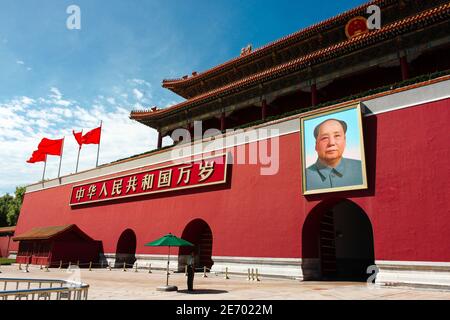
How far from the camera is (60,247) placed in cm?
2186

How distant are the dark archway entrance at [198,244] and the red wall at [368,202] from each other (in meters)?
0.54

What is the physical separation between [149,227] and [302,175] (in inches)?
402

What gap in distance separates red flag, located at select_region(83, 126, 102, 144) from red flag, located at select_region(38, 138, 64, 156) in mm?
3211

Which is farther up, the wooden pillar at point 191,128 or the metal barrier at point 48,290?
the wooden pillar at point 191,128

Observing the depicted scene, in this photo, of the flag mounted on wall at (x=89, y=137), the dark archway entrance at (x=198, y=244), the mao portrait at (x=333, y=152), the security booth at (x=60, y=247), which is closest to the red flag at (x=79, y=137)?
the flag mounted on wall at (x=89, y=137)

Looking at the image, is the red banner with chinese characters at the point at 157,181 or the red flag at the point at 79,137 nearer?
the red banner with chinese characters at the point at 157,181

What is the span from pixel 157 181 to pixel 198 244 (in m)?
4.45

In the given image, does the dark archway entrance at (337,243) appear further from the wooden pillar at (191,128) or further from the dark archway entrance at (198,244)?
the wooden pillar at (191,128)

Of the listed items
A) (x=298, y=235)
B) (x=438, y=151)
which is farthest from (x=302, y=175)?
(x=438, y=151)

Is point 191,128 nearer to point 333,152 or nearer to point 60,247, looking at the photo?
point 60,247

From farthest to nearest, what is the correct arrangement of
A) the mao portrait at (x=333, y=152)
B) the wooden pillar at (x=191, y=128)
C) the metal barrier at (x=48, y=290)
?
the wooden pillar at (x=191, y=128), the mao portrait at (x=333, y=152), the metal barrier at (x=48, y=290)

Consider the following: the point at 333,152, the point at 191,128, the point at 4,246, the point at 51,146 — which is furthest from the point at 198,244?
the point at 4,246

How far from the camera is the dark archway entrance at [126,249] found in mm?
22031
